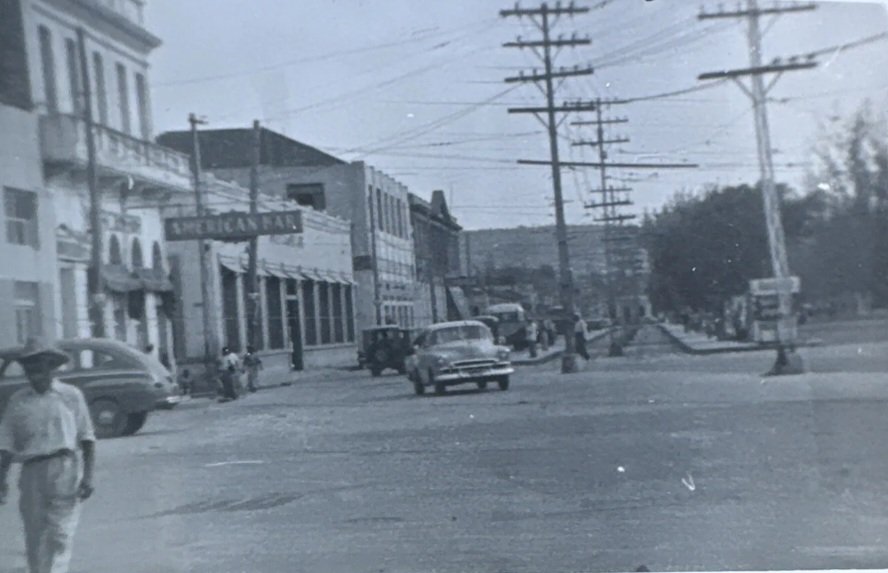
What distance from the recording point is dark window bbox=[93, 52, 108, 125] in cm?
1233

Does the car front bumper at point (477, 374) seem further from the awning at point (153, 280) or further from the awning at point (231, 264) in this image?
the awning at point (153, 280)

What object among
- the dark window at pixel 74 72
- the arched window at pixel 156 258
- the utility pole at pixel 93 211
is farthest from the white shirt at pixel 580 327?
the dark window at pixel 74 72

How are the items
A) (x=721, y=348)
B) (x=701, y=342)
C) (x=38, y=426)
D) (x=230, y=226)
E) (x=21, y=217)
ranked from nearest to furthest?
(x=38, y=426)
(x=21, y=217)
(x=230, y=226)
(x=721, y=348)
(x=701, y=342)

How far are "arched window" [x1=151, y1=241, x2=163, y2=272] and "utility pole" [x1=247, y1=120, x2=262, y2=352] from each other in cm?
78

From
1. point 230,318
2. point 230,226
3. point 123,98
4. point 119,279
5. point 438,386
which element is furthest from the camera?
point 438,386

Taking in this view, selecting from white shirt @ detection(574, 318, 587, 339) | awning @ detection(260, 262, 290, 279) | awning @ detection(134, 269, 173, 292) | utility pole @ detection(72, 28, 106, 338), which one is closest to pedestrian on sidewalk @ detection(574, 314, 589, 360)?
white shirt @ detection(574, 318, 587, 339)

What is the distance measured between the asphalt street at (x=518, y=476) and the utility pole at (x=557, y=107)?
0.96m

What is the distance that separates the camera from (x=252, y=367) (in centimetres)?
1315

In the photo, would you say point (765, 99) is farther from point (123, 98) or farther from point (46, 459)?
point (46, 459)

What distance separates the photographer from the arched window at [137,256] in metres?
12.3

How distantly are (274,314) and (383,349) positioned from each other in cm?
134

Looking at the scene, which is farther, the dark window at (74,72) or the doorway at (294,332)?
the doorway at (294,332)

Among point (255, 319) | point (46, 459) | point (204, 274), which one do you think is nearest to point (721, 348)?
point (255, 319)

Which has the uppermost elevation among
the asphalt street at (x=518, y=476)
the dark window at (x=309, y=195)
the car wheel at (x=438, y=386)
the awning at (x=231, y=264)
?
the dark window at (x=309, y=195)
